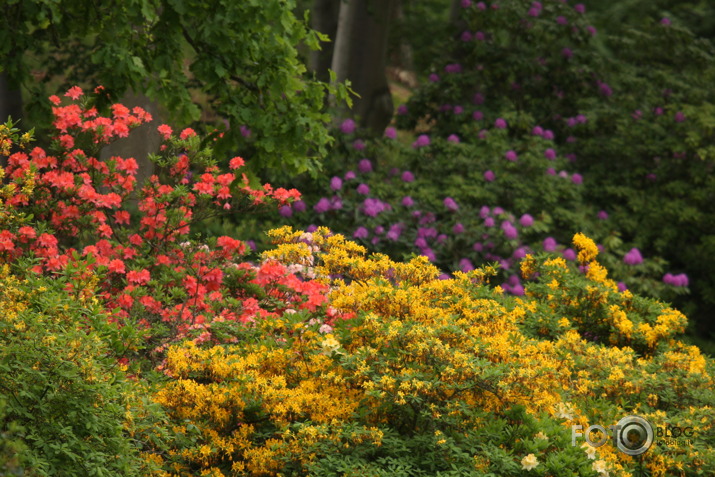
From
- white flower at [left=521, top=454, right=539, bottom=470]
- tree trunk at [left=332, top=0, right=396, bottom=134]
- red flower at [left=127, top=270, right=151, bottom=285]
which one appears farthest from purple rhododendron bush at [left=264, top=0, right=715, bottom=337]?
white flower at [left=521, top=454, right=539, bottom=470]

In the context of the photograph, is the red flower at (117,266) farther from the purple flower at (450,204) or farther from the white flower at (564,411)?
the purple flower at (450,204)

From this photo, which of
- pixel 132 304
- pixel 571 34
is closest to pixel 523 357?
pixel 132 304

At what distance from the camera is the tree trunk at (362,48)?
35.1 ft

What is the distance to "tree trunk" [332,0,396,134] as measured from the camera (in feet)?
35.1

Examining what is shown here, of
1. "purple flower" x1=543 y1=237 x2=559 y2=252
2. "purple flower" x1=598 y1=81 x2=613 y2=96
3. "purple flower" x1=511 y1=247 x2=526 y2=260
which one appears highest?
"purple flower" x1=598 y1=81 x2=613 y2=96

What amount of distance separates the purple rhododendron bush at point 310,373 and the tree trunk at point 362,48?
5.51m

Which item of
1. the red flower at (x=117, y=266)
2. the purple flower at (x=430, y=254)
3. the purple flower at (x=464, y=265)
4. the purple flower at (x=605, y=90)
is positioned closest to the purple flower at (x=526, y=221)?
the purple flower at (x=464, y=265)

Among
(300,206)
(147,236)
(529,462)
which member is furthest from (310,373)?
(300,206)

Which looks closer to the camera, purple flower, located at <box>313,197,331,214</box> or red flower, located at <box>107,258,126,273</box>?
red flower, located at <box>107,258,126,273</box>

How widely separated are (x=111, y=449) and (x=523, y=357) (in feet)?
6.27

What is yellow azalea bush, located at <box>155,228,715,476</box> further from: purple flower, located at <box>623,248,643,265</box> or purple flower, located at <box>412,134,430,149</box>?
purple flower, located at <box>412,134,430,149</box>

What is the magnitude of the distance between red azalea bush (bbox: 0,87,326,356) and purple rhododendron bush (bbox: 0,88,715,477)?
0.02 m

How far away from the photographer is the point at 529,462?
3.52 meters

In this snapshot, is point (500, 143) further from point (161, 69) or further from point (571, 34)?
point (161, 69)
